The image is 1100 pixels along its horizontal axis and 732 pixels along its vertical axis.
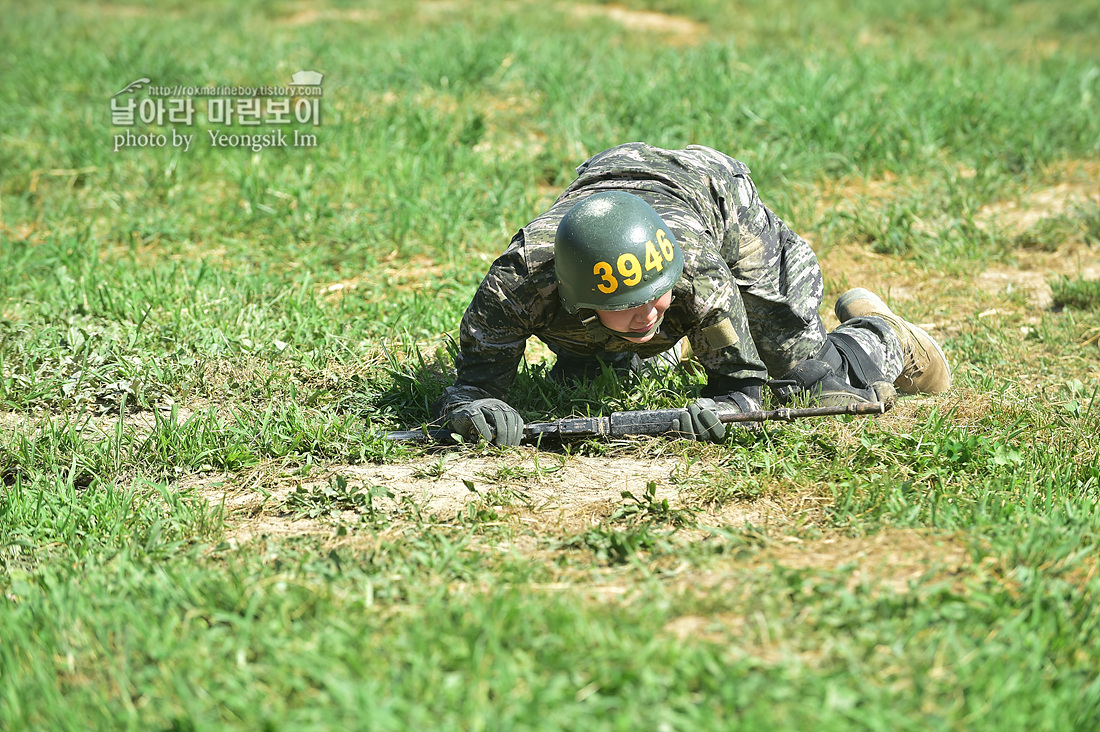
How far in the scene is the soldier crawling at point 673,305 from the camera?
3434mm

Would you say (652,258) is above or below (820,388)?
above

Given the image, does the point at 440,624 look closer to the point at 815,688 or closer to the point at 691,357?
the point at 815,688

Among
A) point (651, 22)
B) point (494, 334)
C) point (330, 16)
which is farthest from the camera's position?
point (651, 22)

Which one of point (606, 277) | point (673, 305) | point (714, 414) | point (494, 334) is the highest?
point (606, 277)

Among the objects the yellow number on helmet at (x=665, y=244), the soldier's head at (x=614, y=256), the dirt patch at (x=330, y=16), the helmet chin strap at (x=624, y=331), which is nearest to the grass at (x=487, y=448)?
the helmet chin strap at (x=624, y=331)

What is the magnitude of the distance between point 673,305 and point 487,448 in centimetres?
88

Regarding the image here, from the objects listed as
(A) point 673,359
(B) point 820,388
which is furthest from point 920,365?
(A) point 673,359

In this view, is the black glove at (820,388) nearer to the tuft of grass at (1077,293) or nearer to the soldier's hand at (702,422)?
the soldier's hand at (702,422)

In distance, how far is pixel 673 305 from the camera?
3777 millimetres

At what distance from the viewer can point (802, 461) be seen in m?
3.74

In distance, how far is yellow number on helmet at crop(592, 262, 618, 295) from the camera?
11.0 feet

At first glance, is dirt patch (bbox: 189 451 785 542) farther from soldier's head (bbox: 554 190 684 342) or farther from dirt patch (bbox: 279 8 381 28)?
dirt patch (bbox: 279 8 381 28)

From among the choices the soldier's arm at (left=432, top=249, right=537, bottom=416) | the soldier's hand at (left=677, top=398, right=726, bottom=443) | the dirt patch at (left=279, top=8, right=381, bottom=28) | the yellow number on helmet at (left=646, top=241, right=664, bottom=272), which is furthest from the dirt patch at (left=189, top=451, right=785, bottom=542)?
the dirt patch at (left=279, top=8, right=381, bottom=28)

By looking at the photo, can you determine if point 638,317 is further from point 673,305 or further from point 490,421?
point 490,421
